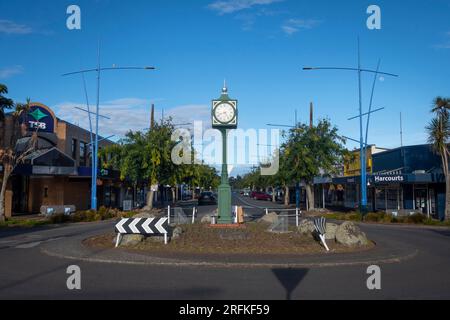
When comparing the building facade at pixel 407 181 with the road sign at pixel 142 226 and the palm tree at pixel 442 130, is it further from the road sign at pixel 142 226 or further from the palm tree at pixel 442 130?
the road sign at pixel 142 226

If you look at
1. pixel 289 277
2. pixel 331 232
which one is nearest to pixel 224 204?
pixel 331 232

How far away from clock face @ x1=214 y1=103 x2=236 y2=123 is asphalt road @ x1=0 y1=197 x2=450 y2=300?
356 inches

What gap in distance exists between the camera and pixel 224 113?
20000 millimetres

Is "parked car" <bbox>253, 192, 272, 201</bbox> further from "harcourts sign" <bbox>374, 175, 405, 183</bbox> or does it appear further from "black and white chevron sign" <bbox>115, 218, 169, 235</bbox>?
"black and white chevron sign" <bbox>115, 218, 169, 235</bbox>

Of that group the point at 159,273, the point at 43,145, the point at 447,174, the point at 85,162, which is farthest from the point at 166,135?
the point at 159,273

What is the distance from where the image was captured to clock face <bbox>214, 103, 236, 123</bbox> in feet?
65.4

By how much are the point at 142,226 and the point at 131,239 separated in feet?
3.25

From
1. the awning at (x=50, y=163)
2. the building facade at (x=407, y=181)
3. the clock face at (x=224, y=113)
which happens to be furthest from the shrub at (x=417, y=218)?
the awning at (x=50, y=163)

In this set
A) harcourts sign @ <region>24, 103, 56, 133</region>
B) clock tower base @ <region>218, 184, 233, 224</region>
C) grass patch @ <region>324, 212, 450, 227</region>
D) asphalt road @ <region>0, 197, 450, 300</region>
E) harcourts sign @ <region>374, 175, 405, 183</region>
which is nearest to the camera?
asphalt road @ <region>0, 197, 450, 300</region>

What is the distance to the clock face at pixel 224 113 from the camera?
19938 millimetres

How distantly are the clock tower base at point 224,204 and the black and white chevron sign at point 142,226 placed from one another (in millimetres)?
4342

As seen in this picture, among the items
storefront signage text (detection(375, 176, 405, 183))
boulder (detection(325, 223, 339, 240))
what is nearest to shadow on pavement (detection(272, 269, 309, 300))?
boulder (detection(325, 223, 339, 240))
